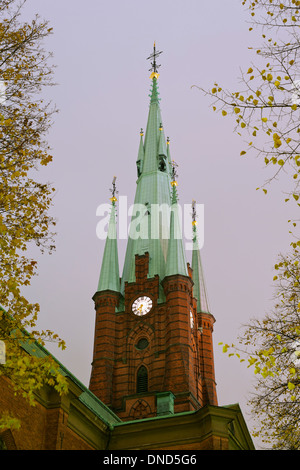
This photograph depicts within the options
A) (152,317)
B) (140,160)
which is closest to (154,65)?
(140,160)

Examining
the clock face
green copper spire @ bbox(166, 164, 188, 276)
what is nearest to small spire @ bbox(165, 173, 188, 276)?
green copper spire @ bbox(166, 164, 188, 276)

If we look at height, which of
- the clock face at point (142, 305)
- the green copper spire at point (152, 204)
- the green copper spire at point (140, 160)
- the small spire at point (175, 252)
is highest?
the green copper spire at point (140, 160)

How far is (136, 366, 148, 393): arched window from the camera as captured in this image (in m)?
49.5

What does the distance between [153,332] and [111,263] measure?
901 centimetres

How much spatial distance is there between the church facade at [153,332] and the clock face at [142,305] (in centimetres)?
9

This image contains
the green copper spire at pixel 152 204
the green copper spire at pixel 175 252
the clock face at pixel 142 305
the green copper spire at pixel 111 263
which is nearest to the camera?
the green copper spire at pixel 175 252

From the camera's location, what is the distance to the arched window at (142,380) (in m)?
49.5

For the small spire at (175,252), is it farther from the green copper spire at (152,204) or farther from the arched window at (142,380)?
the arched window at (142,380)

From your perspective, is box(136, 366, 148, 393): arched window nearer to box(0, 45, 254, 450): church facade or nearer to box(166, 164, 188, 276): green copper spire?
box(0, 45, 254, 450): church facade

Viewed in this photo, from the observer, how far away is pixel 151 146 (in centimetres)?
6675

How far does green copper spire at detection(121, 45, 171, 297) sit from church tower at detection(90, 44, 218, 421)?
0.32 ft

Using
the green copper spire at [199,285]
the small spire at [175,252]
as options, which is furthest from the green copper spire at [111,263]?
the green copper spire at [199,285]

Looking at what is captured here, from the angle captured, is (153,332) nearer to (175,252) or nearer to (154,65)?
(175,252)

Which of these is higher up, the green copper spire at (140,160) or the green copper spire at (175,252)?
the green copper spire at (140,160)
